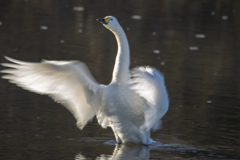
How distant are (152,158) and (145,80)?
1.30 m

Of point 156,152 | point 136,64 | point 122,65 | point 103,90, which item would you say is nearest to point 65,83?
point 103,90

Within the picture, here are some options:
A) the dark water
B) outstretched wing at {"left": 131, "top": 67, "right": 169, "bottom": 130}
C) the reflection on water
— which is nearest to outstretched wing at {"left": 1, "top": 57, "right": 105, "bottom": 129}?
the dark water

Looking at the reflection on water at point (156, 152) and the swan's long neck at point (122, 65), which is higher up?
the swan's long neck at point (122, 65)

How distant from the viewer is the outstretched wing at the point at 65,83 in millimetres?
6504

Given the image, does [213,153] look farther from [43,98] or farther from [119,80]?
[43,98]

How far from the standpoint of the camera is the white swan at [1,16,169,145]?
6.53m

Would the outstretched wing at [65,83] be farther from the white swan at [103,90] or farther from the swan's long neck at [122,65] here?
the swan's long neck at [122,65]

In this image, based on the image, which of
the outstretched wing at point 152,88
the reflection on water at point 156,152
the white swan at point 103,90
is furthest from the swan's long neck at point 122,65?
the reflection on water at point 156,152

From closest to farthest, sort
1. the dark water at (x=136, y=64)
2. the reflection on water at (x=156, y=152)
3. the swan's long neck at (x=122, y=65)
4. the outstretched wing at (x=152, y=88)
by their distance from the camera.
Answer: the outstretched wing at (x=152, y=88), the reflection on water at (x=156, y=152), the swan's long neck at (x=122, y=65), the dark water at (x=136, y=64)

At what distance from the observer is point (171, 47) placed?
15.5m

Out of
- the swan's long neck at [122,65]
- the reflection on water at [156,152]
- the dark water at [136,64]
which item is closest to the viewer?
the reflection on water at [156,152]

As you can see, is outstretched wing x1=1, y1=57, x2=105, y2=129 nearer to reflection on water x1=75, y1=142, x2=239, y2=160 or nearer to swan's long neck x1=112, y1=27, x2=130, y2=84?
swan's long neck x1=112, y1=27, x2=130, y2=84

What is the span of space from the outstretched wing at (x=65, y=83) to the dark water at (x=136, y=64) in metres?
0.49

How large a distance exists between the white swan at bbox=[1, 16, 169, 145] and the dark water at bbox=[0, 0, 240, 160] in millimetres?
336
